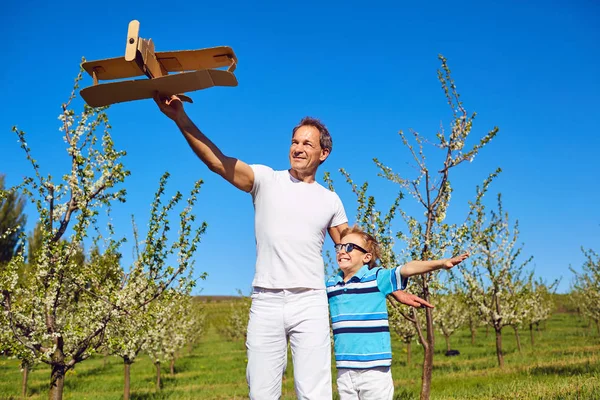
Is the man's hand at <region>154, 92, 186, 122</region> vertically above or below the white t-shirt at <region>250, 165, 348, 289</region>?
above

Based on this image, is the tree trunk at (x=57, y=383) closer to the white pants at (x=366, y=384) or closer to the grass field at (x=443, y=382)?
the grass field at (x=443, y=382)

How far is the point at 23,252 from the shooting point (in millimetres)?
6953

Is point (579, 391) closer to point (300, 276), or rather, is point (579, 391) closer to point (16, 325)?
point (300, 276)

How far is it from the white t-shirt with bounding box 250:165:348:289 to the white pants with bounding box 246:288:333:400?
0.09 meters

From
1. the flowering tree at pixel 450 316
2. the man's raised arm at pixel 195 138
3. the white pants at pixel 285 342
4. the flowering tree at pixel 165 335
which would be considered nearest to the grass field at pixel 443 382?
the flowering tree at pixel 165 335

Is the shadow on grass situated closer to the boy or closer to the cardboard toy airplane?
the boy

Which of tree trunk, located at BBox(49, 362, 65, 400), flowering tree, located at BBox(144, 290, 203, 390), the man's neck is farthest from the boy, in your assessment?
flowering tree, located at BBox(144, 290, 203, 390)

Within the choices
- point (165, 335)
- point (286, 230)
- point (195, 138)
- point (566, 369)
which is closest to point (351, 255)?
point (286, 230)

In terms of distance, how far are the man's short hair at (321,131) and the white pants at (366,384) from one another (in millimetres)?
1585

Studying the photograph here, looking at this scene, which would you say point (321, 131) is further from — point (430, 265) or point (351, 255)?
point (430, 265)

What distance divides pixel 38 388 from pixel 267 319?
16.5 metres

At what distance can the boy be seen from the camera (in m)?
3.46

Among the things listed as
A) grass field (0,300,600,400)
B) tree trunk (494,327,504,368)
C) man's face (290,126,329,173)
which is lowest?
grass field (0,300,600,400)

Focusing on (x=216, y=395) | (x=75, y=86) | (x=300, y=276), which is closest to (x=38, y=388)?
(x=216, y=395)
